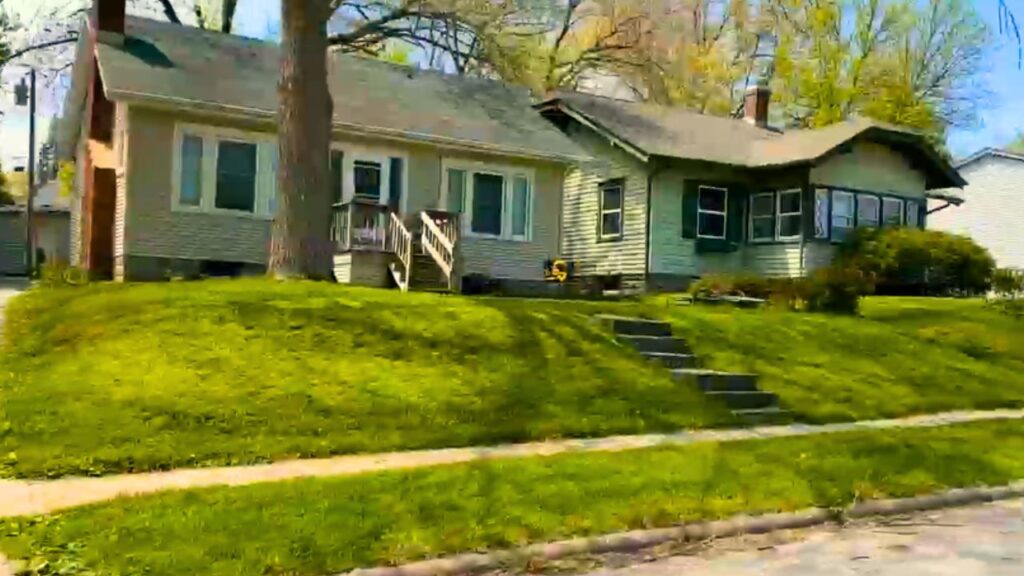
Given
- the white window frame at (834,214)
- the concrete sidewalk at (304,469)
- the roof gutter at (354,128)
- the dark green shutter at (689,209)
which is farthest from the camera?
the dark green shutter at (689,209)

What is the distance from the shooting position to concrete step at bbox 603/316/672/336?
14578mm

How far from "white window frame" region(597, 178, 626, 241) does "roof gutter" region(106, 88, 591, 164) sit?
165 inches

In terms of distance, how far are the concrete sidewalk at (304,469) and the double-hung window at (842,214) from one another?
15746 mm

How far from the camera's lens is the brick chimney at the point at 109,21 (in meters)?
20.3

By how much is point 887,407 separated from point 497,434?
6.32 m

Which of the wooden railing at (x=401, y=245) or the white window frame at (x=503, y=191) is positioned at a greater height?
the white window frame at (x=503, y=191)

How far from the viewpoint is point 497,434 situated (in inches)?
411

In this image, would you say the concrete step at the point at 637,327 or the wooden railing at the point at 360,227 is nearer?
the concrete step at the point at 637,327

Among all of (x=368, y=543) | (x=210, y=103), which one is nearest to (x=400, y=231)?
(x=210, y=103)

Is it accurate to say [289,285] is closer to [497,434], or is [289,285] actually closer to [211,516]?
[497,434]

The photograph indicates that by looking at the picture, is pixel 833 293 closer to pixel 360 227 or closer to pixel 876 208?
pixel 360 227

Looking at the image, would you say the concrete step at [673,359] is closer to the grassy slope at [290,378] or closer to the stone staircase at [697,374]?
the stone staircase at [697,374]

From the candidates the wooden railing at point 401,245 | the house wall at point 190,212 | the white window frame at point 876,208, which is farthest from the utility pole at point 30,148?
the white window frame at point 876,208

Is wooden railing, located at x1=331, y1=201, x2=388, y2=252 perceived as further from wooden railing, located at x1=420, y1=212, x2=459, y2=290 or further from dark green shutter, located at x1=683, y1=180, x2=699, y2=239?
dark green shutter, located at x1=683, y1=180, x2=699, y2=239
